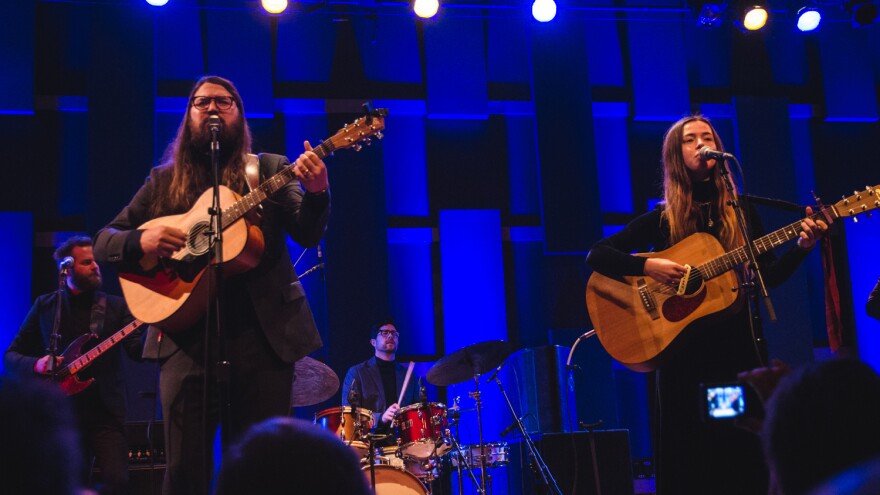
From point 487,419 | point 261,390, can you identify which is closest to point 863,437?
point 261,390

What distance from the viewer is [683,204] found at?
168 inches

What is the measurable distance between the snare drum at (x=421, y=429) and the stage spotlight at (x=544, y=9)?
173 inches

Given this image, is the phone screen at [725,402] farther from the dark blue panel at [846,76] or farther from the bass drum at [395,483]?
the dark blue panel at [846,76]

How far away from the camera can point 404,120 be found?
9.40m

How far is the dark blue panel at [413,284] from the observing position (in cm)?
910

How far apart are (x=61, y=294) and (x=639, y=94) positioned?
645 centimetres

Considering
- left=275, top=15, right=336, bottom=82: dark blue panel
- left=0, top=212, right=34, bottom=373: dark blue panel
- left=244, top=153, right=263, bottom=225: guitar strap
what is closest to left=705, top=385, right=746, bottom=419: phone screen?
left=244, top=153, right=263, bottom=225: guitar strap

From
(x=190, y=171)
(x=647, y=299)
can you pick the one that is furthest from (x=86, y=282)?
(x=647, y=299)

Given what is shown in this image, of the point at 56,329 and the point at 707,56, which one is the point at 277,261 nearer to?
the point at 56,329

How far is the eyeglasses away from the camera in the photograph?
146 inches

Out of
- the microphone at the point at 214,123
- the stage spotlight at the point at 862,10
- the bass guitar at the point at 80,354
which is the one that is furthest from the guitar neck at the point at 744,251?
the stage spotlight at the point at 862,10

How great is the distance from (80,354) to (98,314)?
0.36 meters

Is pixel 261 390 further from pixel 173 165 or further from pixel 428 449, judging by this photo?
pixel 428 449

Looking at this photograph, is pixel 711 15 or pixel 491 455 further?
pixel 711 15
